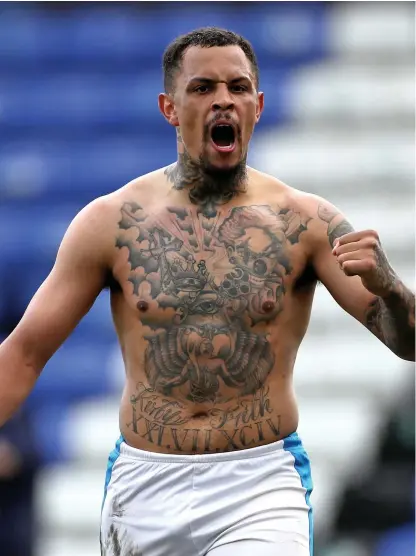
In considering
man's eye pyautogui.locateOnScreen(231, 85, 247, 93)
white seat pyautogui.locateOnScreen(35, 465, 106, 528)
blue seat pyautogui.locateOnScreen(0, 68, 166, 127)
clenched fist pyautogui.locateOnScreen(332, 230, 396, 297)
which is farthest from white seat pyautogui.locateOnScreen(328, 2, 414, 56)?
clenched fist pyautogui.locateOnScreen(332, 230, 396, 297)

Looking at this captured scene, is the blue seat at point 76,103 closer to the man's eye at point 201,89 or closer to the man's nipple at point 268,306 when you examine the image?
the man's eye at point 201,89

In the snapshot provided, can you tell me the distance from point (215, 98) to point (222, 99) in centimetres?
3

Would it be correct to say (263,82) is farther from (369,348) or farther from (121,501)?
(121,501)

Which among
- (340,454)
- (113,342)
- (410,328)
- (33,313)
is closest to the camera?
(410,328)

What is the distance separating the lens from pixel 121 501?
4.00 metres

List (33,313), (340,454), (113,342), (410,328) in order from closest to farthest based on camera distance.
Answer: (410,328) → (33,313) → (340,454) → (113,342)

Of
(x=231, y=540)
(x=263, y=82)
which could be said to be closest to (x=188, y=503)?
(x=231, y=540)

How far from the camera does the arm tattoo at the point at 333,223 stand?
13.1 feet

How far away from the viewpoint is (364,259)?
139 inches

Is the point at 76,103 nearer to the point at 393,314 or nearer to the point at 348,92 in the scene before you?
the point at 348,92

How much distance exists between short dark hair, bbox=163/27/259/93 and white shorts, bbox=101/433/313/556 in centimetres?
120

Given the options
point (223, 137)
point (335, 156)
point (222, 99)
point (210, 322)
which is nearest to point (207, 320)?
point (210, 322)

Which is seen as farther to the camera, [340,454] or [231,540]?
[340,454]

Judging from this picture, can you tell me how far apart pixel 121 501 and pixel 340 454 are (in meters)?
4.33
